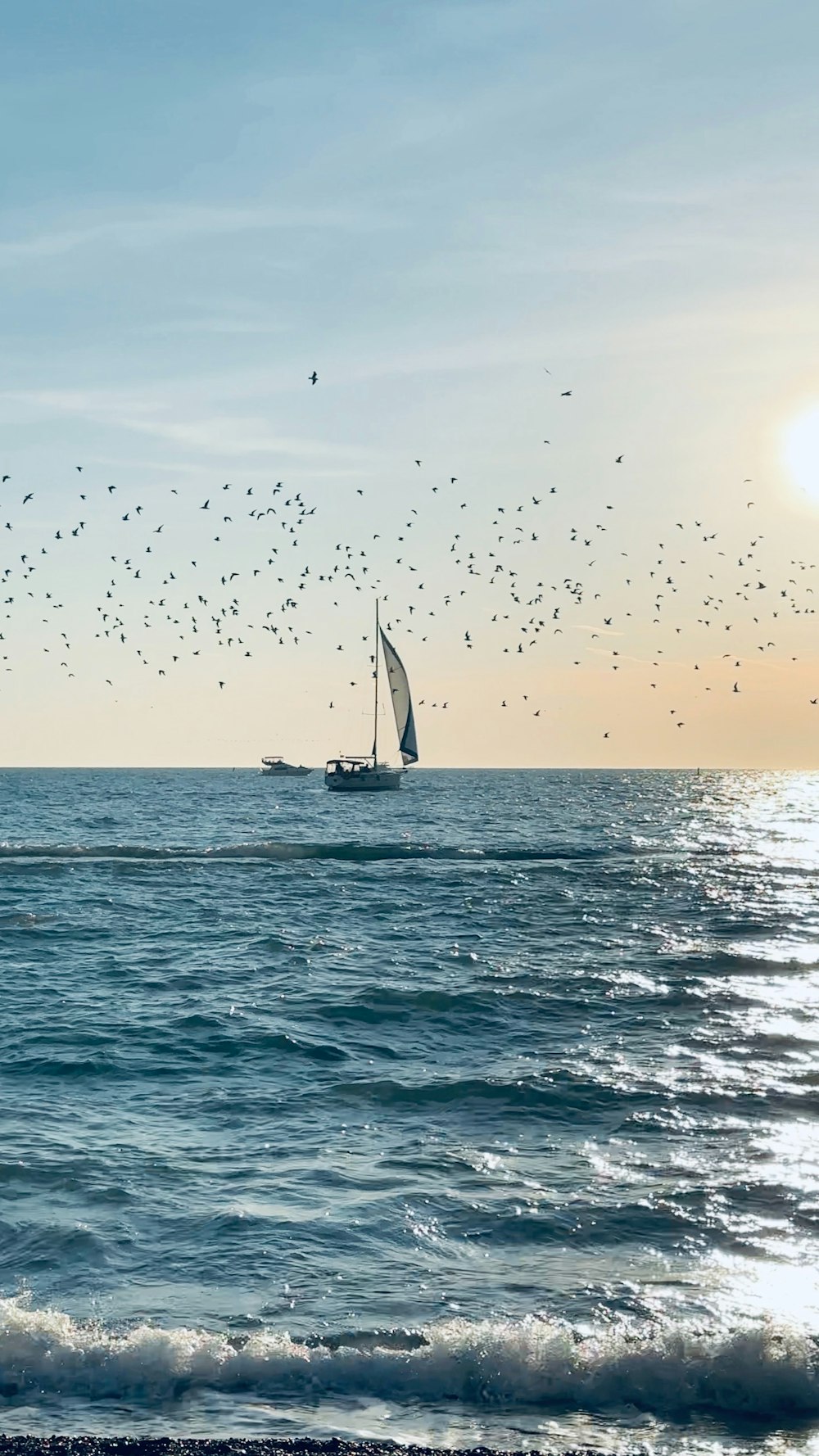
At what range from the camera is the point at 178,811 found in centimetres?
11700

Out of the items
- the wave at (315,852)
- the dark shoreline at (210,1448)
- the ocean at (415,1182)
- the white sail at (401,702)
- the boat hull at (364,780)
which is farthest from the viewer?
the boat hull at (364,780)

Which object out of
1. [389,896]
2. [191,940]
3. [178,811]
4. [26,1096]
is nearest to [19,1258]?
[26,1096]

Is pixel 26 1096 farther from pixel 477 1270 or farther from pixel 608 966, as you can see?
pixel 608 966

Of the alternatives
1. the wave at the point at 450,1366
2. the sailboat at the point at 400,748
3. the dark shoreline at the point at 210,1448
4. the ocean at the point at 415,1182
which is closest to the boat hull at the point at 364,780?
the sailboat at the point at 400,748

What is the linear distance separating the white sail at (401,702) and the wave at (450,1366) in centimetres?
11311

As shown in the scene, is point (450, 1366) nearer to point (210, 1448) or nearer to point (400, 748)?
point (210, 1448)

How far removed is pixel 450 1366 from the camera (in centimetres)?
1127

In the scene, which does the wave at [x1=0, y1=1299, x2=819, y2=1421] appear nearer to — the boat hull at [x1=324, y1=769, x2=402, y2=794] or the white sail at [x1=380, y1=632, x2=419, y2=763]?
the white sail at [x1=380, y1=632, x2=419, y2=763]

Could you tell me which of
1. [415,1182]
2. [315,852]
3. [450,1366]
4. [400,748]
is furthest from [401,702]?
[450,1366]

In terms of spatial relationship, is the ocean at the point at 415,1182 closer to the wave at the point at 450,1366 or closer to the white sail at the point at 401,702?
the wave at the point at 450,1366

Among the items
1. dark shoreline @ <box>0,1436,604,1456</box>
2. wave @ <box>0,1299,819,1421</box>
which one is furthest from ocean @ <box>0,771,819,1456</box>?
dark shoreline @ <box>0,1436,604,1456</box>

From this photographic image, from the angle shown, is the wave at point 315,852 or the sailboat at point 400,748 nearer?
the wave at point 315,852

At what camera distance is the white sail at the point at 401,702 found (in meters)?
124

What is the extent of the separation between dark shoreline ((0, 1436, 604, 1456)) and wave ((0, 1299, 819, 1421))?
3.09 ft
